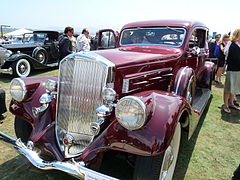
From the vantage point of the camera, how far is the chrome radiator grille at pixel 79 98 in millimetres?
2064

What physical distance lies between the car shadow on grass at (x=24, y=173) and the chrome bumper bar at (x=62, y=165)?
11.4 inches

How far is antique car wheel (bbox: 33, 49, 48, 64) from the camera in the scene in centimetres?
837

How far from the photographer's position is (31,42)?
30.2 ft

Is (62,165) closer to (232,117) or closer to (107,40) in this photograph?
(107,40)

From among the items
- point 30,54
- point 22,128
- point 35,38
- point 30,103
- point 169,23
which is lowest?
point 22,128

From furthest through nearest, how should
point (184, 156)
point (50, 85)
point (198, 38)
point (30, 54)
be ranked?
point (30, 54) → point (198, 38) → point (184, 156) → point (50, 85)

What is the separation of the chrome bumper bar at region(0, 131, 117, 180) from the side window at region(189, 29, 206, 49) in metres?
2.94

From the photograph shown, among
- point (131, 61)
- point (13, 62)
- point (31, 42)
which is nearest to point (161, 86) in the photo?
point (131, 61)

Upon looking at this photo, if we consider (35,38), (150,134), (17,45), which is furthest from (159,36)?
(35,38)

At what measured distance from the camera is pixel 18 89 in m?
2.42

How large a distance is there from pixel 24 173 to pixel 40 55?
23.1 ft

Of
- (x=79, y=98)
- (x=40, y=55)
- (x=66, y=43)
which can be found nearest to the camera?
(x=79, y=98)

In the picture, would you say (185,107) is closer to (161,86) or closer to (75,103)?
(161,86)

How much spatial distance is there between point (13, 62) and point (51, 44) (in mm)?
2410
